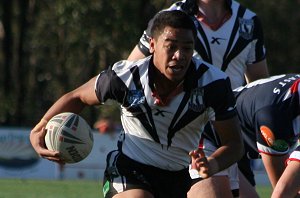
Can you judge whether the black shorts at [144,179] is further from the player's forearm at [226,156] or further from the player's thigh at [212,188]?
the player's forearm at [226,156]

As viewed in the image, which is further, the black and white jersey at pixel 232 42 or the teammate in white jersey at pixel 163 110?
the black and white jersey at pixel 232 42

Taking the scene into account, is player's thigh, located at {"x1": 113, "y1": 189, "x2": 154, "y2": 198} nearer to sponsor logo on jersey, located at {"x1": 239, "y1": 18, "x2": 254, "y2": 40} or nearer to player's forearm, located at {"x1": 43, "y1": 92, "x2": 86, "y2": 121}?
player's forearm, located at {"x1": 43, "y1": 92, "x2": 86, "y2": 121}

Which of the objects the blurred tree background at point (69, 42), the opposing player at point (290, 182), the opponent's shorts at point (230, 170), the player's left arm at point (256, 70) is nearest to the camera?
the opposing player at point (290, 182)

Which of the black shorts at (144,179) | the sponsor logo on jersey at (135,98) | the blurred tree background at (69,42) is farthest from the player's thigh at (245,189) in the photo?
the blurred tree background at (69,42)

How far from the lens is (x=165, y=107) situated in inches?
263

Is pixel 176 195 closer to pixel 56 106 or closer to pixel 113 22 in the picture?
pixel 56 106

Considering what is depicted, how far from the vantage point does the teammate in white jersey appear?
21.4 feet

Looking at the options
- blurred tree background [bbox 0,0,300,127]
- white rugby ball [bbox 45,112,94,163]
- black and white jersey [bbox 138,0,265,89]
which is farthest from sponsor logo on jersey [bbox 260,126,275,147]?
blurred tree background [bbox 0,0,300,127]

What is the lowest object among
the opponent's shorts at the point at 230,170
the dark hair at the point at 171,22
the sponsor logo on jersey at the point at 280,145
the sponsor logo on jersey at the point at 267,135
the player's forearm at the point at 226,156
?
the opponent's shorts at the point at 230,170

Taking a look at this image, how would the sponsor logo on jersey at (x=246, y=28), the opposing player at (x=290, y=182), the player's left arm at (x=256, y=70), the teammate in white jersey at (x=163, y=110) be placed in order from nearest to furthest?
the opposing player at (x=290, y=182) → the teammate in white jersey at (x=163, y=110) → the sponsor logo on jersey at (x=246, y=28) → the player's left arm at (x=256, y=70)

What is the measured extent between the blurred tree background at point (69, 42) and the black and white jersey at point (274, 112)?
26371 mm

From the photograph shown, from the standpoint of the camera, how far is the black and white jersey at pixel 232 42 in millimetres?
7945

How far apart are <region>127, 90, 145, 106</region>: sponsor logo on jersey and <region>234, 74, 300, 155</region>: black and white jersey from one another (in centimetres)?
94

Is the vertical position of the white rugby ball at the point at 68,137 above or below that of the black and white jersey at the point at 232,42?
below
